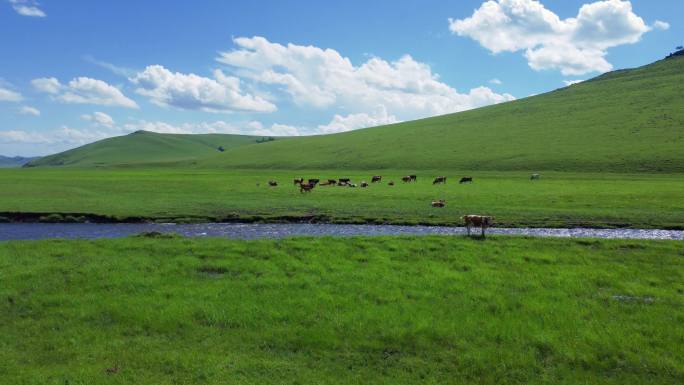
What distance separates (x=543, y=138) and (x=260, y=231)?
7654cm

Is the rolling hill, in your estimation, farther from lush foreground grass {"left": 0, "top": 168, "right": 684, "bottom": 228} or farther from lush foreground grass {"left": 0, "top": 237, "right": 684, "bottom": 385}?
lush foreground grass {"left": 0, "top": 237, "right": 684, "bottom": 385}

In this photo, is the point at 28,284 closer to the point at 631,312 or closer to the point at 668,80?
the point at 631,312

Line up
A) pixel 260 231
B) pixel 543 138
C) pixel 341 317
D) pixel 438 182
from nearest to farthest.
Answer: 1. pixel 341 317
2. pixel 260 231
3. pixel 438 182
4. pixel 543 138

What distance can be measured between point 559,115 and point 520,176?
5424cm

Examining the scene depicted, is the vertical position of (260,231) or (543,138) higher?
(543,138)

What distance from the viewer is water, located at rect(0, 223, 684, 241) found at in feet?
78.5

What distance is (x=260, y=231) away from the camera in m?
25.5

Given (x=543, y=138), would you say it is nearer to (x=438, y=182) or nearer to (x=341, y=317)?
(x=438, y=182)

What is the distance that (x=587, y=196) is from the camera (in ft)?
123

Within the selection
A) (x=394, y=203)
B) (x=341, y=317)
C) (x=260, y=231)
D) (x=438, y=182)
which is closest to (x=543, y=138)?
(x=438, y=182)

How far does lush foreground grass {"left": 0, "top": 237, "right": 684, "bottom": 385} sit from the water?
671 cm

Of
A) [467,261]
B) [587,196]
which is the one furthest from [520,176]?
[467,261]

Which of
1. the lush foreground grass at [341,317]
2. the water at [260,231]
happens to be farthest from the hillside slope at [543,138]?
the lush foreground grass at [341,317]

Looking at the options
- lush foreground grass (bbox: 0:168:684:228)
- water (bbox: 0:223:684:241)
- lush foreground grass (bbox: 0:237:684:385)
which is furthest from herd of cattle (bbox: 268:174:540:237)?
lush foreground grass (bbox: 0:237:684:385)
